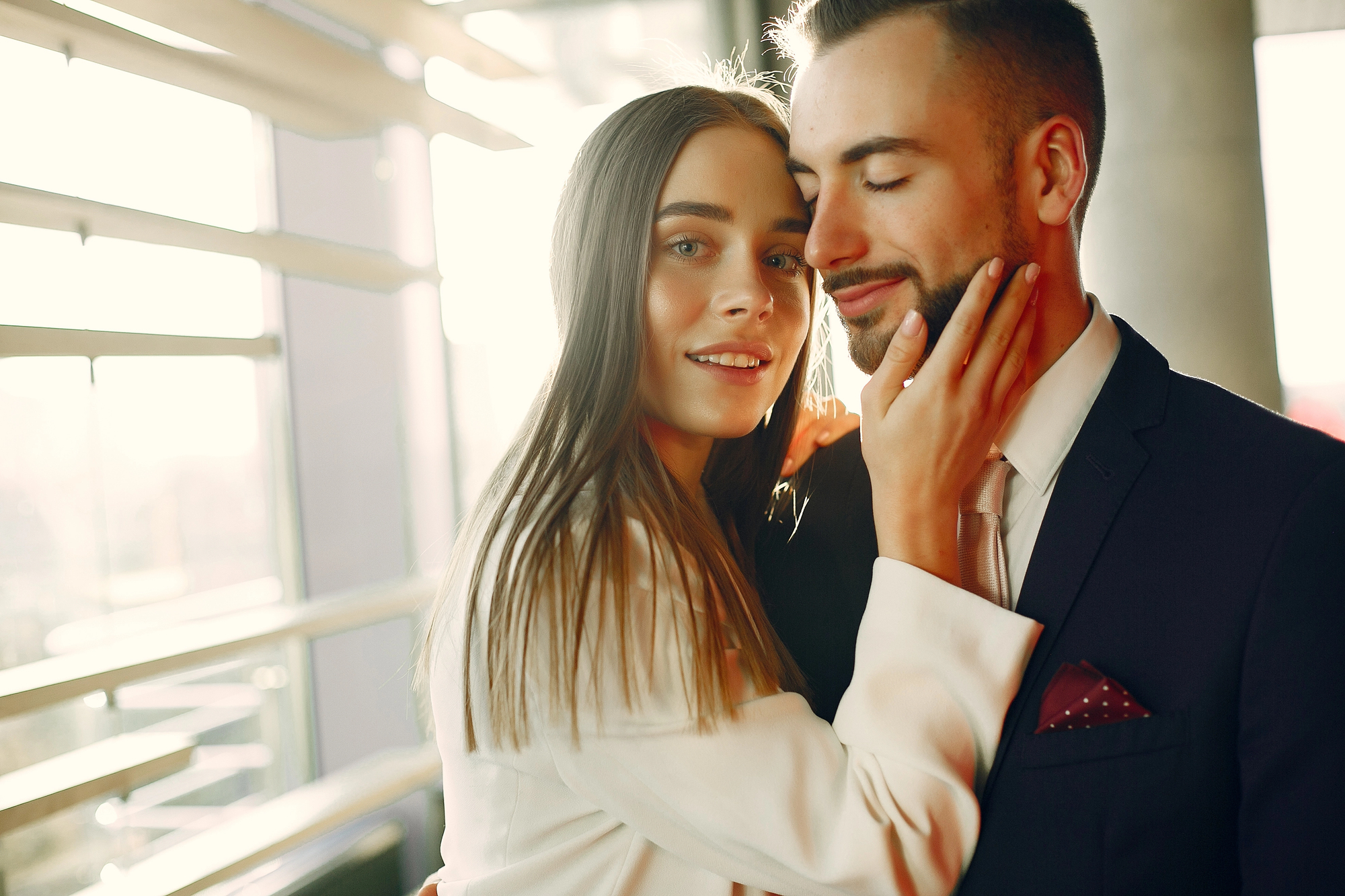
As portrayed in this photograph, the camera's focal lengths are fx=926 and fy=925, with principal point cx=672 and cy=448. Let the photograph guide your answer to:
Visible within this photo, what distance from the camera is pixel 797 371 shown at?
1.81 meters

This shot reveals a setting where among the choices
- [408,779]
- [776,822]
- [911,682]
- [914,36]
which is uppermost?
[914,36]

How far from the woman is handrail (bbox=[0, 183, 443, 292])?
2.27 ft

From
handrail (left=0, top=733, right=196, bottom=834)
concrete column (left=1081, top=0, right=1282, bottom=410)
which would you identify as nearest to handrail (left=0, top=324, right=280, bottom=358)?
handrail (left=0, top=733, right=196, bottom=834)

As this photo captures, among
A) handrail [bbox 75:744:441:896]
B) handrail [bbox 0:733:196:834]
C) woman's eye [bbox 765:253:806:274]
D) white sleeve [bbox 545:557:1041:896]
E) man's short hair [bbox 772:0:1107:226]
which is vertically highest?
man's short hair [bbox 772:0:1107:226]

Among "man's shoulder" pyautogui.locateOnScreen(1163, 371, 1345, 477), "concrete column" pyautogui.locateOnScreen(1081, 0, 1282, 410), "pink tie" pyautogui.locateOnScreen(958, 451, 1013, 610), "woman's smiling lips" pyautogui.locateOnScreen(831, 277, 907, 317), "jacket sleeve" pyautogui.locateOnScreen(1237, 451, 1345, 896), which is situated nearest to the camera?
"jacket sleeve" pyautogui.locateOnScreen(1237, 451, 1345, 896)

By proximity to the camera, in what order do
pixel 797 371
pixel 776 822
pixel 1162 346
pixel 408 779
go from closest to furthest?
1. pixel 776 822
2. pixel 797 371
3. pixel 408 779
4. pixel 1162 346

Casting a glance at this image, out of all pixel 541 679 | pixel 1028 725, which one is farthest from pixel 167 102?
pixel 1028 725

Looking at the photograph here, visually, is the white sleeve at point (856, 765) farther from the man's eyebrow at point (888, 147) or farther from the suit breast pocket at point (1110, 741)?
the man's eyebrow at point (888, 147)

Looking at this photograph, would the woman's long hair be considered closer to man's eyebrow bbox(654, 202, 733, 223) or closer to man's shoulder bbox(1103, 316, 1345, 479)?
man's eyebrow bbox(654, 202, 733, 223)

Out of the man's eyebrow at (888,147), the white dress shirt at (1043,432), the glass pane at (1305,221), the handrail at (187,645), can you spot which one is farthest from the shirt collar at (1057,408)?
the glass pane at (1305,221)

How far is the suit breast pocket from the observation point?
109 cm

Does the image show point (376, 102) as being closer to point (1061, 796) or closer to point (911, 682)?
point (911, 682)

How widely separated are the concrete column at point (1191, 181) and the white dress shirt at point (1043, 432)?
59.9 inches

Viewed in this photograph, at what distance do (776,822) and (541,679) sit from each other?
1.09 feet
